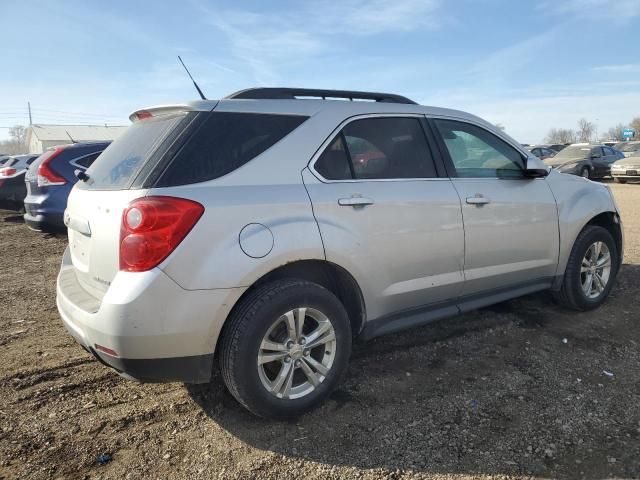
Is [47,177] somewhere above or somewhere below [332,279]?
above

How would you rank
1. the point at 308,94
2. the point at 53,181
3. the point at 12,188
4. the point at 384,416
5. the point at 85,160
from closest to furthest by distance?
the point at 384,416
the point at 308,94
the point at 53,181
the point at 85,160
the point at 12,188

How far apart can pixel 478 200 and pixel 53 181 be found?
590 cm

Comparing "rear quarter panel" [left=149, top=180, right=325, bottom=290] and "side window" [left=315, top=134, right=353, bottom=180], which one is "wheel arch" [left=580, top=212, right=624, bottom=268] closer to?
"side window" [left=315, top=134, right=353, bottom=180]

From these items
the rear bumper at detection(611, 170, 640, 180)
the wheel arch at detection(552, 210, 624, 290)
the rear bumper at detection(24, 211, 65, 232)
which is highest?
the rear bumper at detection(24, 211, 65, 232)

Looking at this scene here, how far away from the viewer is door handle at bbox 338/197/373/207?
118 inches

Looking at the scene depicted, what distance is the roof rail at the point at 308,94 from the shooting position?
124 inches

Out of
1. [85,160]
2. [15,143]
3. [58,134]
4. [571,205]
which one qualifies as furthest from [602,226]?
[15,143]

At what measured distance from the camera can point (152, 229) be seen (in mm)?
2477

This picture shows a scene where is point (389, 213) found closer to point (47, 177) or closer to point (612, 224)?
point (612, 224)

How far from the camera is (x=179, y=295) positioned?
2482mm

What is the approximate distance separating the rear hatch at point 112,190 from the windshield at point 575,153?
845 inches

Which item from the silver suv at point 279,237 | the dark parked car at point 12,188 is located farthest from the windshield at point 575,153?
the silver suv at point 279,237

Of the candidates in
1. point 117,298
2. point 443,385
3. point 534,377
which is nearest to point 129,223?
point 117,298

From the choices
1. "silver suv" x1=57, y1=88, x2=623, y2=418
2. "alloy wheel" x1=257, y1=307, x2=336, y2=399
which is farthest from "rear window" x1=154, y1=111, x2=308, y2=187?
"alloy wheel" x1=257, y1=307, x2=336, y2=399
